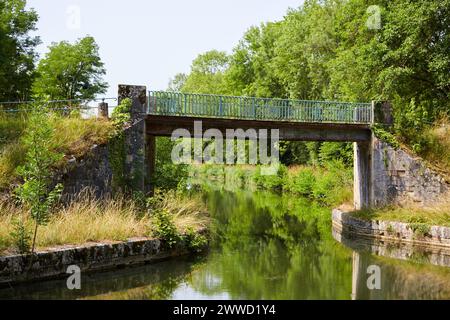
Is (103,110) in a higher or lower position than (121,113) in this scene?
higher

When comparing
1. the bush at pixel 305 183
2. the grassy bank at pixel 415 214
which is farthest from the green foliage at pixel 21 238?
the bush at pixel 305 183

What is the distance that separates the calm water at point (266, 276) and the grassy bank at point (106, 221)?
1.15m

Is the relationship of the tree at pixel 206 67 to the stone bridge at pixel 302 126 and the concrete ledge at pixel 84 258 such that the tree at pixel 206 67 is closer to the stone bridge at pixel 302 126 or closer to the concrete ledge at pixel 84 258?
the stone bridge at pixel 302 126

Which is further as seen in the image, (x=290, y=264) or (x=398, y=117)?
(x=398, y=117)

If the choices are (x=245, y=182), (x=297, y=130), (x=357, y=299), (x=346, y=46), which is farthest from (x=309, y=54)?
(x=357, y=299)

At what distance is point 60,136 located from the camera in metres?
18.1

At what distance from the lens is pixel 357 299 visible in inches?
501

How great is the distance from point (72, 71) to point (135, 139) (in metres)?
26.8

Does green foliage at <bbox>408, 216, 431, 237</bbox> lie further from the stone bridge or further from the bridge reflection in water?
the stone bridge

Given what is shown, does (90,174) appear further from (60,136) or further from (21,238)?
(21,238)

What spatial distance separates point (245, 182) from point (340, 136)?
96.9 ft

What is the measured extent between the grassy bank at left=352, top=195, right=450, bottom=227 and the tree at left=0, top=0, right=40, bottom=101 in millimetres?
20722

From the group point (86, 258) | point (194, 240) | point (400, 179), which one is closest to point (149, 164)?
point (194, 240)

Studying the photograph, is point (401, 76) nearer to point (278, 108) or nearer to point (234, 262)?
point (278, 108)
